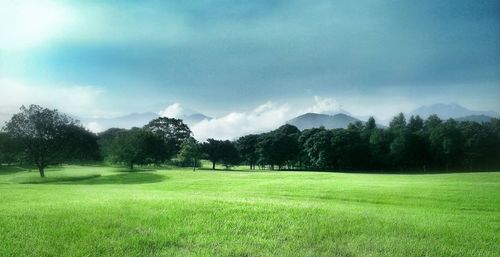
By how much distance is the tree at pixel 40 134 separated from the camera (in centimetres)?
5647

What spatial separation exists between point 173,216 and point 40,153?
186 feet

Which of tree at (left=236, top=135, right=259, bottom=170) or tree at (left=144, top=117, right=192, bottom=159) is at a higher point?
tree at (left=144, top=117, right=192, bottom=159)

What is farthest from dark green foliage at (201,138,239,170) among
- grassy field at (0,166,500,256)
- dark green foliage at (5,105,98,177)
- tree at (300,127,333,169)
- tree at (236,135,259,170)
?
grassy field at (0,166,500,256)

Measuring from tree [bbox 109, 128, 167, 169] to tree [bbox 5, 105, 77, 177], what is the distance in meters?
18.3

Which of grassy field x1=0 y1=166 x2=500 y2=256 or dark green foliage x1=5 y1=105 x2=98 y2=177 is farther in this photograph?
dark green foliage x1=5 y1=105 x2=98 y2=177

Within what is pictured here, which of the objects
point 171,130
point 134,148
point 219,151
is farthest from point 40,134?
point 219,151

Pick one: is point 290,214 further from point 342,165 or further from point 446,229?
point 342,165

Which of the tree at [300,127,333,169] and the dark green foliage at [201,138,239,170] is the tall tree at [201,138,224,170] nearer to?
the dark green foliage at [201,138,239,170]

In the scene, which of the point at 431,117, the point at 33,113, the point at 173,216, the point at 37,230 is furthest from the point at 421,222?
the point at 431,117

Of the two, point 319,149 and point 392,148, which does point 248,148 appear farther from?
point 392,148

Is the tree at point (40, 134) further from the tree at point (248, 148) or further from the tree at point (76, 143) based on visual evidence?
the tree at point (248, 148)

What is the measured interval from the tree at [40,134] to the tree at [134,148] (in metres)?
18.3

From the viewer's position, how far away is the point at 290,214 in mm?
12930

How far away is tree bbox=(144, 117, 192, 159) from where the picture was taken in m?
112
